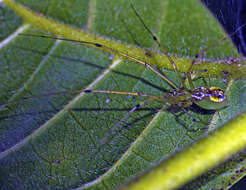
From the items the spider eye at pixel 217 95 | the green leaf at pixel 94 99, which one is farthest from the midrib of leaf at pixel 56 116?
the spider eye at pixel 217 95

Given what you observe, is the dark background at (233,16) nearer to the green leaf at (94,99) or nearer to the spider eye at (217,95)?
the green leaf at (94,99)

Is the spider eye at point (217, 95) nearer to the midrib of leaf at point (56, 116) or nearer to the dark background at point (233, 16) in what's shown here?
the dark background at point (233, 16)

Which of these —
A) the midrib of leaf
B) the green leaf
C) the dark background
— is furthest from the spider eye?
the midrib of leaf

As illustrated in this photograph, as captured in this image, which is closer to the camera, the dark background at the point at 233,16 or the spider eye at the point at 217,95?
the dark background at the point at 233,16

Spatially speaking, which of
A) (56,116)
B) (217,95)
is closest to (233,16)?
(217,95)

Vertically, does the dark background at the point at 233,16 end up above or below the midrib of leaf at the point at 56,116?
above

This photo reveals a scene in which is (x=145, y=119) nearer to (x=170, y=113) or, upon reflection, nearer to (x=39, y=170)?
(x=170, y=113)

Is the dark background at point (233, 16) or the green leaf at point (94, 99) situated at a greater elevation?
the dark background at point (233, 16)
